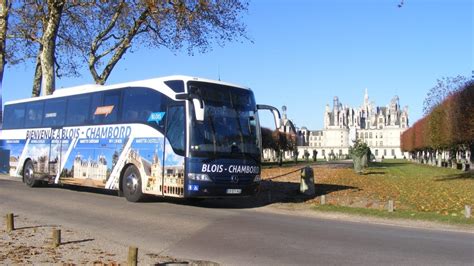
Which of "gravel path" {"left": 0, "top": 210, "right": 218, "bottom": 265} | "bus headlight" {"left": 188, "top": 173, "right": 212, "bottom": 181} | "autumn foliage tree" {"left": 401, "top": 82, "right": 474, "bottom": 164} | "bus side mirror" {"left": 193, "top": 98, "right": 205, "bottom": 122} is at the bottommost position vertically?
"gravel path" {"left": 0, "top": 210, "right": 218, "bottom": 265}

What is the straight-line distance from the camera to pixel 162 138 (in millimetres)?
15625

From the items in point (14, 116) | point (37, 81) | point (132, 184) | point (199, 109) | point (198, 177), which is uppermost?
point (37, 81)

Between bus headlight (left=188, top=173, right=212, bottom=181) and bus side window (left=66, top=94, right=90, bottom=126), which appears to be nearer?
bus headlight (left=188, top=173, right=212, bottom=181)

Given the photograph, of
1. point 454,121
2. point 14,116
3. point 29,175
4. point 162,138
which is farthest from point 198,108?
point 454,121

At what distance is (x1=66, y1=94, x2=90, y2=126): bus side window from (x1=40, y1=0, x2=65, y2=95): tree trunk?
1064 centimetres

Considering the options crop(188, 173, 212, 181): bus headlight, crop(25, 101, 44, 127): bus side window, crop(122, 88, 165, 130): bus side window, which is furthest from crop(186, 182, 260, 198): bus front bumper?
crop(25, 101, 44, 127): bus side window

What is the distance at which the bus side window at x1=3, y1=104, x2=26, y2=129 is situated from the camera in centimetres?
2339

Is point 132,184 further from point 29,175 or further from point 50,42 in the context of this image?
point 50,42

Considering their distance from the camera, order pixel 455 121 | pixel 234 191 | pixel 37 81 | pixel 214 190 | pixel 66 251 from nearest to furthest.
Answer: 1. pixel 66 251
2. pixel 214 190
3. pixel 234 191
4. pixel 37 81
5. pixel 455 121

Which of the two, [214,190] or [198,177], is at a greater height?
[198,177]

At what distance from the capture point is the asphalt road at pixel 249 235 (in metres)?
8.62

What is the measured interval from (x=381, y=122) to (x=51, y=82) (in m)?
179

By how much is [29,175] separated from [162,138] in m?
9.67

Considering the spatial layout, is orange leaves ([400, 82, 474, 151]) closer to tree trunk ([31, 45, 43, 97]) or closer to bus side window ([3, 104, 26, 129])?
bus side window ([3, 104, 26, 129])
